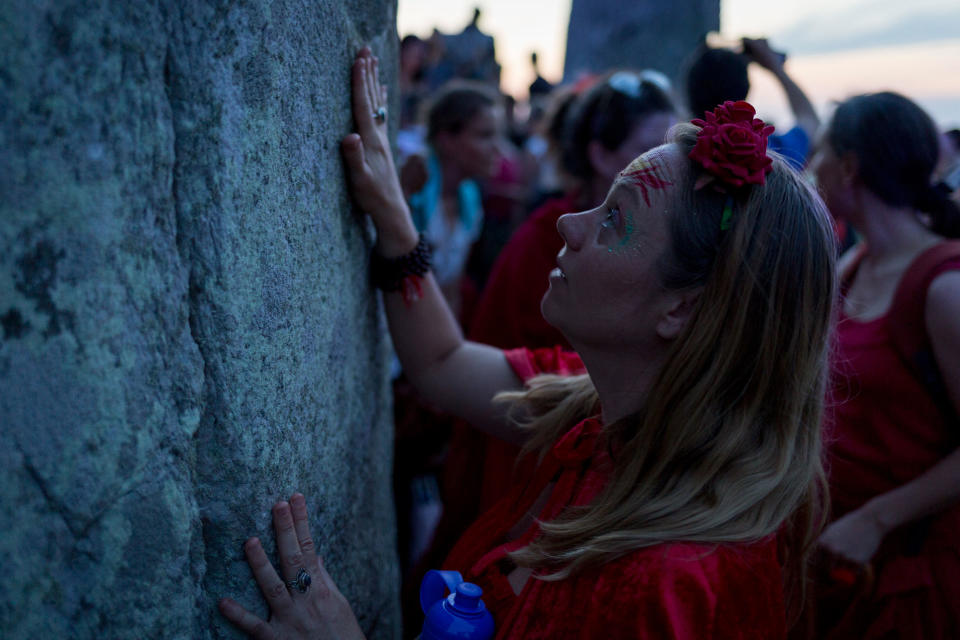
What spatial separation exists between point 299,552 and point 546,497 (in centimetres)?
51

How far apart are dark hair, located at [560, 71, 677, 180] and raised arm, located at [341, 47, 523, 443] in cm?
126

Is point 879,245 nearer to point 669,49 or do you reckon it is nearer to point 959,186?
point 959,186

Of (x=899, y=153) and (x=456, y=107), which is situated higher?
(x=456, y=107)

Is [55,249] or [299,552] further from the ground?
[55,249]

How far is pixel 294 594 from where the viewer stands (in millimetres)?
1063

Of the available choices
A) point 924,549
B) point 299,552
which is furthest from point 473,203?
point 299,552

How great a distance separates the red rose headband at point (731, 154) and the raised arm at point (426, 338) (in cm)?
57

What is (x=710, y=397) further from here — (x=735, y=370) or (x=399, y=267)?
(x=399, y=267)

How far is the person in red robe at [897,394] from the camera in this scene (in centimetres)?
175

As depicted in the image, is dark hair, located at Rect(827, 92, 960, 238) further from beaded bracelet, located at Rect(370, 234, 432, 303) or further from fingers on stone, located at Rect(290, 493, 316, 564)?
fingers on stone, located at Rect(290, 493, 316, 564)

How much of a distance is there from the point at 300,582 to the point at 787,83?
254 centimetres

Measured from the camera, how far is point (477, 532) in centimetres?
140

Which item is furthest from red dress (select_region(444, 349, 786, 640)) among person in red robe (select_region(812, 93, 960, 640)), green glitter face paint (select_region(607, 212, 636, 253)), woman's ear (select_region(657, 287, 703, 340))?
person in red robe (select_region(812, 93, 960, 640))

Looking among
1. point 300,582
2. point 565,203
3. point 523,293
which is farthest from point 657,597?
point 565,203
